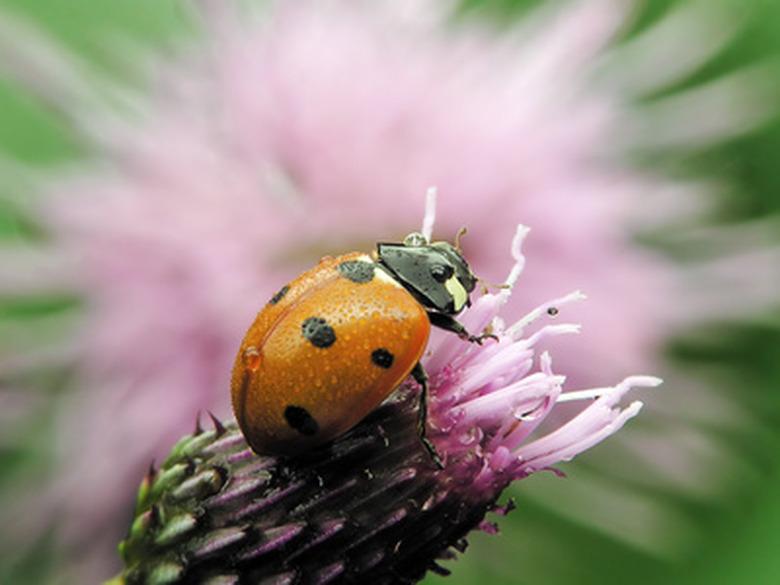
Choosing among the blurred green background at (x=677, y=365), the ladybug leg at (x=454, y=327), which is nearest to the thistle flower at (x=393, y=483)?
the ladybug leg at (x=454, y=327)

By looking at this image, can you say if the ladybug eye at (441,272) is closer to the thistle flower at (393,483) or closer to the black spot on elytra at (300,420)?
the thistle flower at (393,483)

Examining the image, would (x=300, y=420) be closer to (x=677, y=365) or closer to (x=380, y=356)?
(x=380, y=356)

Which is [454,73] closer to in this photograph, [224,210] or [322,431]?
[224,210]

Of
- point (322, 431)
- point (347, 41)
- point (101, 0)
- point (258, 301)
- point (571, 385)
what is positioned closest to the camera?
point (322, 431)

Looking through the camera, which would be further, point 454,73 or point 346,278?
point 454,73

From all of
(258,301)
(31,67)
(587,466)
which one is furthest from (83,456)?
(587,466)

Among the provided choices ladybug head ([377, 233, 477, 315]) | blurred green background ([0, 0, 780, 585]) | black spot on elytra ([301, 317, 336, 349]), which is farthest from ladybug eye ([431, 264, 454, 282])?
blurred green background ([0, 0, 780, 585])
